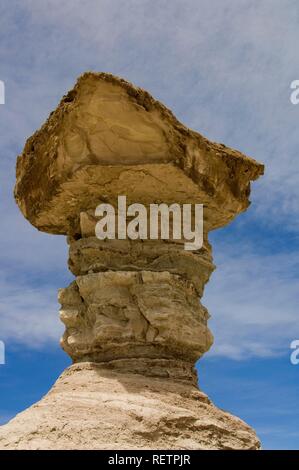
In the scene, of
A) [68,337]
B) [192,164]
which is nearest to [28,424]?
[68,337]

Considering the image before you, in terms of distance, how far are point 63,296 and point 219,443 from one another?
305 centimetres

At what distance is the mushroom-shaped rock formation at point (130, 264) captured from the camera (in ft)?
26.7

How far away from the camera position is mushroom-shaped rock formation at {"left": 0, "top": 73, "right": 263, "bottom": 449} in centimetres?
813
